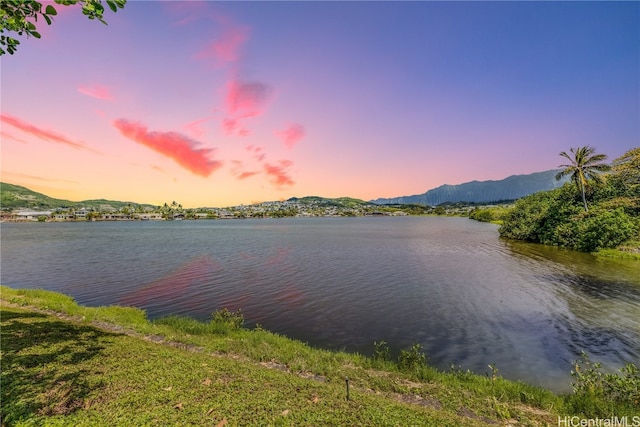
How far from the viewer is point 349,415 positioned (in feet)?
33.2

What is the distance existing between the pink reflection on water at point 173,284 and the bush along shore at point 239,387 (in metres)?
13.8

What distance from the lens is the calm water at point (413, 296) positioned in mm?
21250

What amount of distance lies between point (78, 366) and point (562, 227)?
85357mm

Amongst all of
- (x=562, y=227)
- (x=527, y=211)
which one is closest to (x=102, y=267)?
(x=562, y=227)

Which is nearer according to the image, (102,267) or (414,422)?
(414,422)

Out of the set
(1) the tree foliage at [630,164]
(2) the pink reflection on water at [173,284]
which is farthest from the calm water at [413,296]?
(1) the tree foliage at [630,164]

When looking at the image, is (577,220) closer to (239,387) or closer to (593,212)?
(593,212)

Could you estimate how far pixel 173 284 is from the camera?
39.3 metres

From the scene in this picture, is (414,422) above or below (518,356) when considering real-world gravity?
above

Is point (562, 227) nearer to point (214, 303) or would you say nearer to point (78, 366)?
point (214, 303)

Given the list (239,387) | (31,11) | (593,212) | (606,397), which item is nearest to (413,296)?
(606,397)

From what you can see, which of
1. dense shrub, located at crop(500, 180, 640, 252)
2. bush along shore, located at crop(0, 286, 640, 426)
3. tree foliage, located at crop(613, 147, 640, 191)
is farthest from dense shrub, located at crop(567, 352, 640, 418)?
dense shrub, located at crop(500, 180, 640, 252)

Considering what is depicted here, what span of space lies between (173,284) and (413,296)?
32.0 metres

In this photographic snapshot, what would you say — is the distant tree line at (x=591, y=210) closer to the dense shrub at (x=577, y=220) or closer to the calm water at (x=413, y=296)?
the dense shrub at (x=577, y=220)
